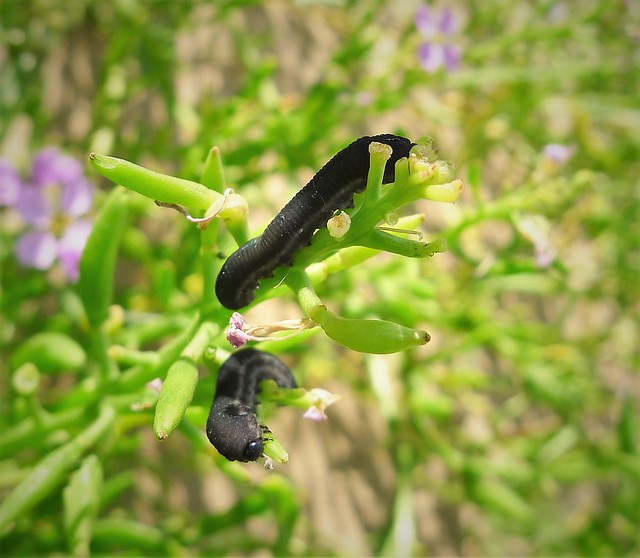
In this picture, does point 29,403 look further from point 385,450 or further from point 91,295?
point 385,450

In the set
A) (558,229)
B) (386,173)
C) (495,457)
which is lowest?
(495,457)

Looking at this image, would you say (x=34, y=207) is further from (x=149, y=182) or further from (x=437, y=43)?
(x=437, y=43)

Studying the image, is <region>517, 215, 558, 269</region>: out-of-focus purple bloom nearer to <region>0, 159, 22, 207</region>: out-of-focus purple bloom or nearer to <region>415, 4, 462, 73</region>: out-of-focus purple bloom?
<region>415, 4, 462, 73</region>: out-of-focus purple bloom

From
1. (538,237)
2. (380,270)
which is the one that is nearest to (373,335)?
(538,237)

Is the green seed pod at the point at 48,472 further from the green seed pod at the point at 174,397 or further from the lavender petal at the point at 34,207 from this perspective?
the lavender petal at the point at 34,207

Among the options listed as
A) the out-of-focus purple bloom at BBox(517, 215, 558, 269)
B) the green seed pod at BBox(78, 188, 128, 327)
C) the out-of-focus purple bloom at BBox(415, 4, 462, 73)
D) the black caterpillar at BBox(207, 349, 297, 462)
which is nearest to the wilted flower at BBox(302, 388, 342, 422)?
the black caterpillar at BBox(207, 349, 297, 462)

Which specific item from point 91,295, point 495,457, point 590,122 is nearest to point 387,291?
point 91,295

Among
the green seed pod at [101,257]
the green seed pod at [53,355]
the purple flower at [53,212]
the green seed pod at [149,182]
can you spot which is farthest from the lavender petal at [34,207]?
the green seed pod at [149,182]
